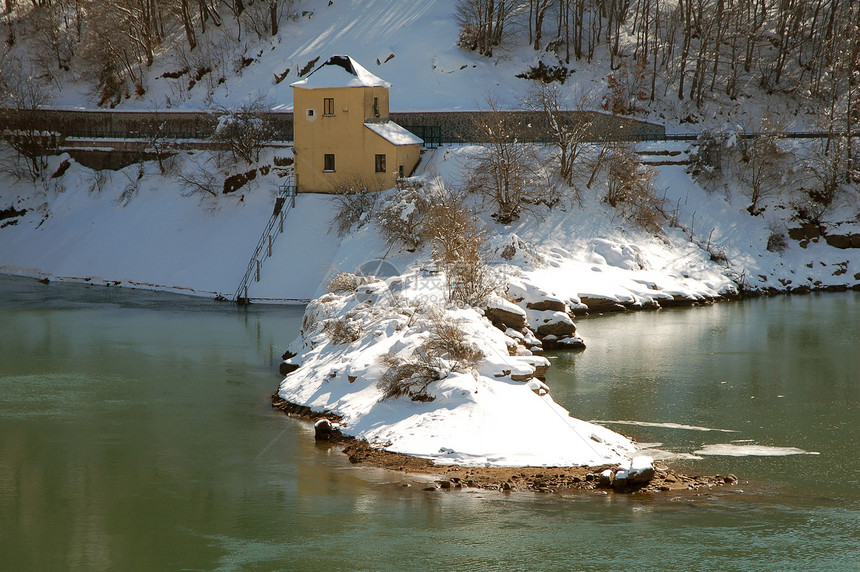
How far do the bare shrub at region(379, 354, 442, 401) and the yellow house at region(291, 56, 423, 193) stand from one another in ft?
73.6

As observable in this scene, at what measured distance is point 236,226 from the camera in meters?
42.8

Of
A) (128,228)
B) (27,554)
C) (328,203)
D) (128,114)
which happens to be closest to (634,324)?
(328,203)

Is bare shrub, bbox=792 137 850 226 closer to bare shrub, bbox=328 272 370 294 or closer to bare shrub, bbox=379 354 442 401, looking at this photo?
bare shrub, bbox=328 272 370 294

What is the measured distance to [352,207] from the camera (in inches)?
1550

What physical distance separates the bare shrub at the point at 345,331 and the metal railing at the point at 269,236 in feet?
47.0

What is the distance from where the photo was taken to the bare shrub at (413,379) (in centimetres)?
1942

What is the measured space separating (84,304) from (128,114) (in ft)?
61.8

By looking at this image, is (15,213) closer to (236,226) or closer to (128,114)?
(128,114)

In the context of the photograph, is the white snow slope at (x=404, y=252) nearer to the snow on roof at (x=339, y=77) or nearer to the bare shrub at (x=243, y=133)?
the bare shrub at (x=243, y=133)

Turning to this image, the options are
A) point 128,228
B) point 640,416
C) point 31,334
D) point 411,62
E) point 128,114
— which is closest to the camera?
point 640,416

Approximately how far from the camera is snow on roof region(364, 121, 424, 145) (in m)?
41.7

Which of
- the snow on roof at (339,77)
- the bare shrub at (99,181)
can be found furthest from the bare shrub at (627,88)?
the bare shrub at (99,181)

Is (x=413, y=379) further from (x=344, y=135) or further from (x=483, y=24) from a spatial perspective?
(x=483, y=24)

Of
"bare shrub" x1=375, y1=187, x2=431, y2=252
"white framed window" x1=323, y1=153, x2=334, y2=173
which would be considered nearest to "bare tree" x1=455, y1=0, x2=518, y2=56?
"white framed window" x1=323, y1=153, x2=334, y2=173
